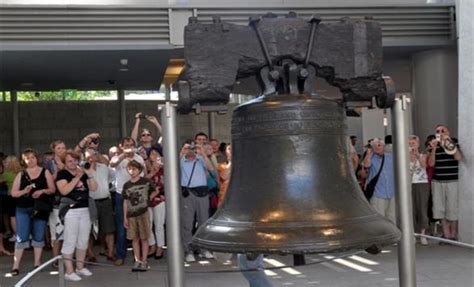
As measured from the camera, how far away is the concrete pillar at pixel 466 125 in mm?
9336

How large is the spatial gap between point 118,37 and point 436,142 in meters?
5.68

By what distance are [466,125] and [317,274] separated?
3497 millimetres

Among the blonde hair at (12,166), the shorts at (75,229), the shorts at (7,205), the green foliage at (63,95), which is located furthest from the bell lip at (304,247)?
the green foliage at (63,95)

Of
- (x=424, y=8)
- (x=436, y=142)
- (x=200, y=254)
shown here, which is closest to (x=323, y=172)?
(x=200, y=254)

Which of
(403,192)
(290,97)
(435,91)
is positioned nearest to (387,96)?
(403,192)

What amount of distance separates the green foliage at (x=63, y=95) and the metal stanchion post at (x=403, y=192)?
16617mm

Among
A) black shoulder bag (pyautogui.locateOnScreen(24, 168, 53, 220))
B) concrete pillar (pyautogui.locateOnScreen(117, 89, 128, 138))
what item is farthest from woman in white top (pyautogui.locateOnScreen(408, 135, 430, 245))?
concrete pillar (pyautogui.locateOnScreen(117, 89, 128, 138))

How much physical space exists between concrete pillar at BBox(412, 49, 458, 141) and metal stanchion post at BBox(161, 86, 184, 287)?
9430 millimetres

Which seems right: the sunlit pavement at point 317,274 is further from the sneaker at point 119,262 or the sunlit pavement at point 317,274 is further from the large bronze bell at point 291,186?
the large bronze bell at point 291,186

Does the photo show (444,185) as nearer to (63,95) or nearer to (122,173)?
(122,173)

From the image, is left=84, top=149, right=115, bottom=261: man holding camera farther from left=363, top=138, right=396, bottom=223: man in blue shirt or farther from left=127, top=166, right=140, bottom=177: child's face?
left=363, top=138, right=396, bottom=223: man in blue shirt

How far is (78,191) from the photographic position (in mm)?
7645

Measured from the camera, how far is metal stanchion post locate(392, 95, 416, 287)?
346 cm

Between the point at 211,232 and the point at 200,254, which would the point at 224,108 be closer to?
the point at 211,232
